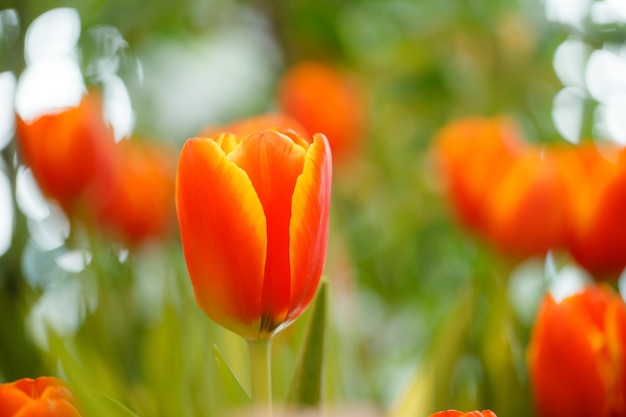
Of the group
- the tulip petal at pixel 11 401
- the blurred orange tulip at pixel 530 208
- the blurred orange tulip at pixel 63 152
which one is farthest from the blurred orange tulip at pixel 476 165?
the tulip petal at pixel 11 401

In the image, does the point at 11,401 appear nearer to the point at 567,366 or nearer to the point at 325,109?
the point at 567,366

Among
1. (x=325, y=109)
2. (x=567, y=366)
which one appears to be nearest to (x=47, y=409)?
(x=567, y=366)

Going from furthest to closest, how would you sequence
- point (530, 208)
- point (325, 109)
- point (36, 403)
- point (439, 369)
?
point (325, 109) < point (530, 208) < point (439, 369) < point (36, 403)

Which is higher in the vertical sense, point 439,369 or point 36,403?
point 36,403

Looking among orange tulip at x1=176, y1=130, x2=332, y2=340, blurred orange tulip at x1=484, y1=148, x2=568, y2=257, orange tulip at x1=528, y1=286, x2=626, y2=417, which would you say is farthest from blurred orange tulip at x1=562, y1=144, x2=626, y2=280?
orange tulip at x1=176, y1=130, x2=332, y2=340

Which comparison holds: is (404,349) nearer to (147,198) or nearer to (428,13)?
(147,198)

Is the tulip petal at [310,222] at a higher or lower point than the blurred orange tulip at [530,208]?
higher

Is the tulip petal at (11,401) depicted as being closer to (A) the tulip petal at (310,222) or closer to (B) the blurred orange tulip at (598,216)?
(A) the tulip petal at (310,222)
